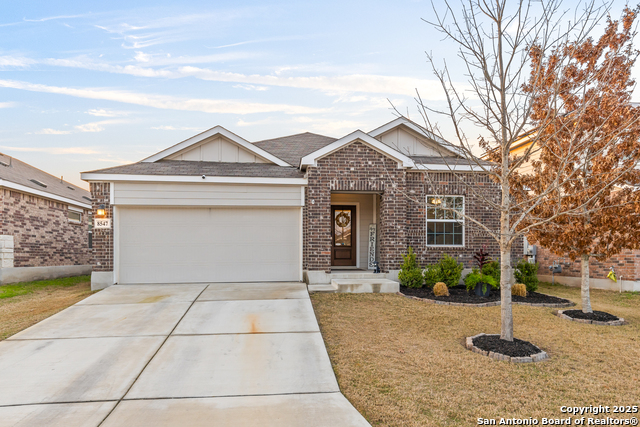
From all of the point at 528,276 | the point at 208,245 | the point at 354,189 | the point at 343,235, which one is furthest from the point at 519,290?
the point at 208,245

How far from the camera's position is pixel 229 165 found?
35.8 ft

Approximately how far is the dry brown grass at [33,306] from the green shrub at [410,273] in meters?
7.88

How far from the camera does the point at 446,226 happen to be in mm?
10602

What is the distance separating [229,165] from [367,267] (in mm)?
5292

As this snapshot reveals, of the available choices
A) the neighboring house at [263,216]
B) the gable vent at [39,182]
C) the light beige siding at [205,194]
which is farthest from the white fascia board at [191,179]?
the gable vent at [39,182]

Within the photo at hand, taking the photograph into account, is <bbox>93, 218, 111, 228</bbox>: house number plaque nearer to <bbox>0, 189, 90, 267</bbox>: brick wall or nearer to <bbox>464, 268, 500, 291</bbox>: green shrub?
<bbox>0, 189, 90, 267</bbox>: brick wall

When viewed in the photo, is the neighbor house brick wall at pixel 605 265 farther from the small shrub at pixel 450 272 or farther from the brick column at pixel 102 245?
the brick column at pixel 102 245

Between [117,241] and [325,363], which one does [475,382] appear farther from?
[117,241]

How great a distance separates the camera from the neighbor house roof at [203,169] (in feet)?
32.2

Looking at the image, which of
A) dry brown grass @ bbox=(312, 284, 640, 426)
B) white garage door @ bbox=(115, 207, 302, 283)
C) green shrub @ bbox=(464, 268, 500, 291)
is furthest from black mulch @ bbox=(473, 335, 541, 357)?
white garage door @ bbox=(115, 207, 302, 283)

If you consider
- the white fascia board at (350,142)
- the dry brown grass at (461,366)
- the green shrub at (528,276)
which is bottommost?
the dry brown grass at (461,366)

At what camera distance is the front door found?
1184cm

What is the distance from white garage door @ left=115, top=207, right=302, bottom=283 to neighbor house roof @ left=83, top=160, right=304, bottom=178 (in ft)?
3.28

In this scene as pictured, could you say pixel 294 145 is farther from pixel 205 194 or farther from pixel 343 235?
pixel 205 194
